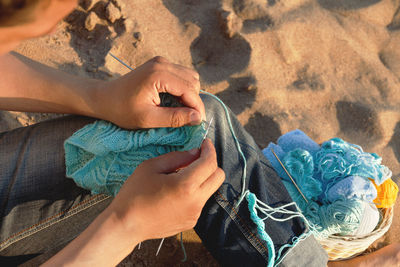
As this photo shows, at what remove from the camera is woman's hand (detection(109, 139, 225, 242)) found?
84 centimetres

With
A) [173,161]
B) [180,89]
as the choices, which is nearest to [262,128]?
[180,89]

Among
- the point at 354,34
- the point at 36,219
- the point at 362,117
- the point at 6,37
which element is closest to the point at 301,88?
the point at 362,117

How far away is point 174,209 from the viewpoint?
33.7 inches

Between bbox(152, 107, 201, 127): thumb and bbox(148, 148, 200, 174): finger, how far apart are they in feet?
0.36

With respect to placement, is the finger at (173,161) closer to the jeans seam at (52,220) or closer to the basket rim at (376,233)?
the jeans seam at (52,220)

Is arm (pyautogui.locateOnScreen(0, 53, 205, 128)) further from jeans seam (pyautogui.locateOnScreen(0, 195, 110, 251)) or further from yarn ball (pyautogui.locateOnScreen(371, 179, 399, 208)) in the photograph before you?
yarn ball (pyautogui.locateOnScreen(371, 179, 399, 208))

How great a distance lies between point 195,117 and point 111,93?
1.02 ft

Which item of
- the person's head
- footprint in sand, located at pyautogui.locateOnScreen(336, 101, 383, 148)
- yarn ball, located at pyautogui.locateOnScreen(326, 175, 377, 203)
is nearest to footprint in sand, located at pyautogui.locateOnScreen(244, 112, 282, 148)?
footprint in sand, located at pyautogui.locateOnScreen(336, 101, 383, 148)

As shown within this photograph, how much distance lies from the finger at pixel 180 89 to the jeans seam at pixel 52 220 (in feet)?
1.41

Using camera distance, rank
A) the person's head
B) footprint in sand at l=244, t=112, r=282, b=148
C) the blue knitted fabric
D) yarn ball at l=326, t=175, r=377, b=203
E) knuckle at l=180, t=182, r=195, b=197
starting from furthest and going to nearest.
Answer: footprint in sand at l=244, t=112, r=282, b=148, yarn ball at l=326, t=175, r=377, b=203, the blue knitted fabric, knuckle at l=180, t=182, r=195, b=197, the person's head

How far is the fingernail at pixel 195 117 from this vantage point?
101cm

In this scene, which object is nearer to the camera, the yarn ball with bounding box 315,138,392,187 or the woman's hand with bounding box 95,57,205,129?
the woman's hand with bounding box 95,57,205,129

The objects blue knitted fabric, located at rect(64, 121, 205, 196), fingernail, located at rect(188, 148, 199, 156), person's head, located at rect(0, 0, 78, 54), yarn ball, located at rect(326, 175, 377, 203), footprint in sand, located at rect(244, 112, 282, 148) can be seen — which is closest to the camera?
person's head, located at rect(0, 0, 78, 54)

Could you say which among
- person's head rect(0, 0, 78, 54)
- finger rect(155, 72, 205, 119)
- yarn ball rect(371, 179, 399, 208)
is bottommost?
yarn ball rect(371, 179, 399, 208)
